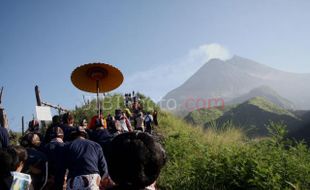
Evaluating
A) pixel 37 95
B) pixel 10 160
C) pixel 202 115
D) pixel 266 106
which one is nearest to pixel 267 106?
pixel 266 106

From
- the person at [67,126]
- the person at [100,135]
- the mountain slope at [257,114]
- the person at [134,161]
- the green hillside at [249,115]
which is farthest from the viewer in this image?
the green hillside at [249,115]

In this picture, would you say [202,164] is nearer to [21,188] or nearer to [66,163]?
[66,163]

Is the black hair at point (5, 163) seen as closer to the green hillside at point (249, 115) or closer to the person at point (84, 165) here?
the person at point (84, 165)

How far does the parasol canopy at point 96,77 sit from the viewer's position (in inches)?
335

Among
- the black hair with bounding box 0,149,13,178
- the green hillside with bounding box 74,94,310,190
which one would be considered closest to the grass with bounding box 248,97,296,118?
the green hillside with bounding box 74,94,310,190

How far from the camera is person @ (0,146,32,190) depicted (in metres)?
3.61

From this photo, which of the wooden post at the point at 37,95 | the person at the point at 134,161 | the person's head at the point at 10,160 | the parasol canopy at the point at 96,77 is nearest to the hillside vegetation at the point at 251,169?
the parasol canopy at the point at 96,77

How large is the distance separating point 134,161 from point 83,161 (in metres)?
3.05

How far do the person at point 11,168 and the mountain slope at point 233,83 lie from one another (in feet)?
251

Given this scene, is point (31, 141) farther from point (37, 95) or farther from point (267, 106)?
point (267, 106)

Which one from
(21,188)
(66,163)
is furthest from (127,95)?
(21,188)

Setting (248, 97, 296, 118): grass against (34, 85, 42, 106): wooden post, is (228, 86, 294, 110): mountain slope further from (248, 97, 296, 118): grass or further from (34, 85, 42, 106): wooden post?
(34, 85, 42, 106): wooden post

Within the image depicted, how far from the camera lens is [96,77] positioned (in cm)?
865

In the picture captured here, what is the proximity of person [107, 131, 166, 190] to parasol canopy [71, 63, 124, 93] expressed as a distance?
6493mm
